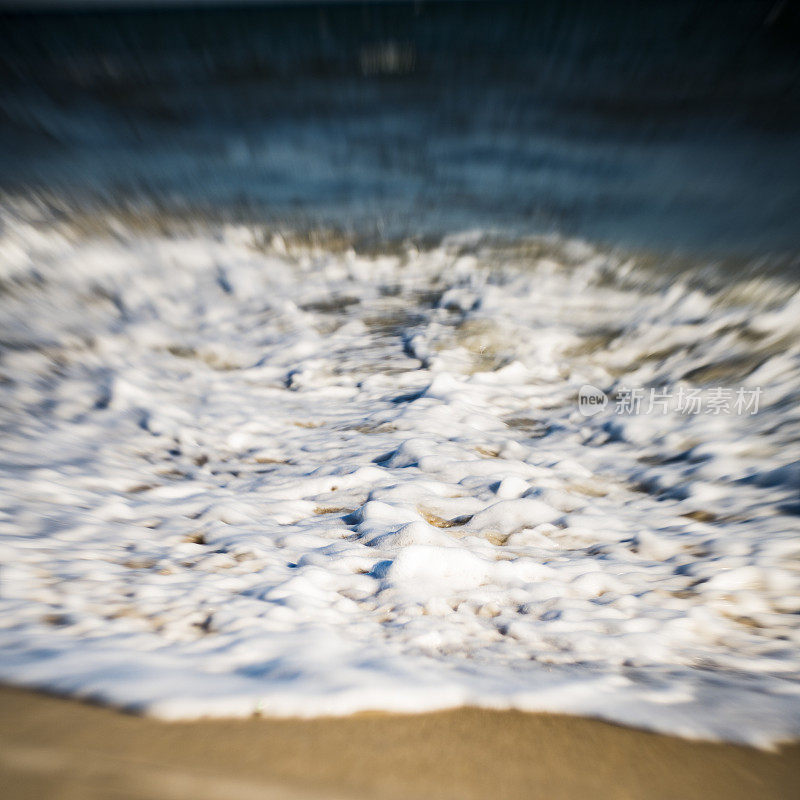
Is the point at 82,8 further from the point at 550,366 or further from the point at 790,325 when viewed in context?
the point at 790,325

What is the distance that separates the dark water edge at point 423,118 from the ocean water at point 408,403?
8cm

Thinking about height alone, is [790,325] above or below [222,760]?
above

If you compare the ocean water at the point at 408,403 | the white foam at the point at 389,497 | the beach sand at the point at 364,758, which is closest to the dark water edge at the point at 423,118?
the ocean water at the point at 408,403

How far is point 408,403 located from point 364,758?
2.24 m

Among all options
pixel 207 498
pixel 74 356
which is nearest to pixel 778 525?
pixel 207 498

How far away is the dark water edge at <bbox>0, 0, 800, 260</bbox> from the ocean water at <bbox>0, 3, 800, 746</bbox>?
76 mm

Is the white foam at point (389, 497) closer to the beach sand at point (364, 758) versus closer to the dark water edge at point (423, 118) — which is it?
the beach sand at point (364, 758)

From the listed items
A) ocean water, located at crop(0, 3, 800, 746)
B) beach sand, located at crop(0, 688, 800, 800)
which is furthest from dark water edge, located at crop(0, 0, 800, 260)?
beach sand, located at crop(0, 688, 800, 800)

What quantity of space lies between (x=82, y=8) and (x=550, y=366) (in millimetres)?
12254

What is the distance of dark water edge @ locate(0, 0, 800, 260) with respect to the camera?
19.0ft

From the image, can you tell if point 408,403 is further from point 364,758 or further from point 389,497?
point 364,758

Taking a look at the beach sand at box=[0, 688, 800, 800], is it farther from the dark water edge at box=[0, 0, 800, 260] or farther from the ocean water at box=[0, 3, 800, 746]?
the dark water edge at box=[0, 0, 800, 260]

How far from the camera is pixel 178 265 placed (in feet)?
15.4

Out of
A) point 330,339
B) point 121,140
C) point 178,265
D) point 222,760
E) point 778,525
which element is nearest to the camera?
point 222,760
